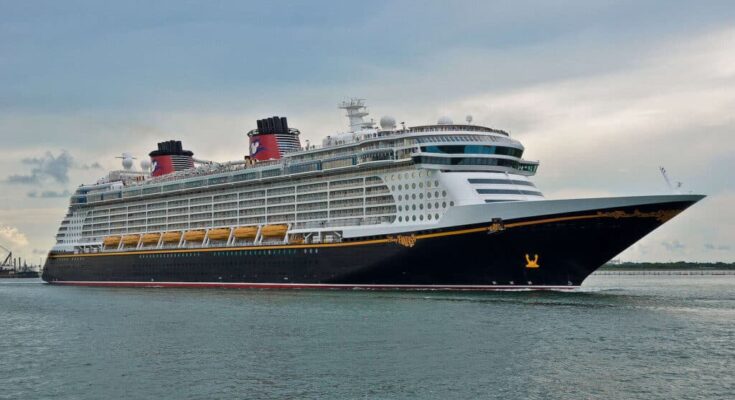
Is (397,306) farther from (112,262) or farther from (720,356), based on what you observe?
(112,262)

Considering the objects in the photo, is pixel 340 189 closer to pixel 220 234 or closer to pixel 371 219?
pixel 371 219

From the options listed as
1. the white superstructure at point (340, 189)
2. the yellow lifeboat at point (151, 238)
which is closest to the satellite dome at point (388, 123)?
the white superstructure at point (340, 189)

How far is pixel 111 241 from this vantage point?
87250 mm

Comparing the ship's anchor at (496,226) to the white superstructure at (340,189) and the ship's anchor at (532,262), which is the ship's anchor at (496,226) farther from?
the white superstructure at (340,189)

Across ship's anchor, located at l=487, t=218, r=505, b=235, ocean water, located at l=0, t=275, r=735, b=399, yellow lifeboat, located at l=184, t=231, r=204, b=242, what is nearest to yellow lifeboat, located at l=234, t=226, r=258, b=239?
yellow lifeboat, located at l=184, t=231, r=204, b=242

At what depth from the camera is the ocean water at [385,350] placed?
2492 cm

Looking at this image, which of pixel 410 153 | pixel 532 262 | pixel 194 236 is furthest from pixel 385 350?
pixel 194 236

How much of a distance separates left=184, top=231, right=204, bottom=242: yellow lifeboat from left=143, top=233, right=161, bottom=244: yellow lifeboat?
19.8 feet

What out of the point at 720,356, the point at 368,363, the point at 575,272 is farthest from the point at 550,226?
the point at 368,363

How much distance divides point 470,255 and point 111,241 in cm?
4876

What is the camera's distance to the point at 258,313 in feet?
147

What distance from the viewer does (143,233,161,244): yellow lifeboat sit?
267 ft

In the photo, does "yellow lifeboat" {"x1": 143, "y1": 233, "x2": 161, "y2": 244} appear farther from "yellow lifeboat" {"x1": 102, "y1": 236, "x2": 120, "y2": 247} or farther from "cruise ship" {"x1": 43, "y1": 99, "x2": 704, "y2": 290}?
"yellow lifeboat" {"x1": 102, "y1": 236, "x2": 120, "y2": 247}

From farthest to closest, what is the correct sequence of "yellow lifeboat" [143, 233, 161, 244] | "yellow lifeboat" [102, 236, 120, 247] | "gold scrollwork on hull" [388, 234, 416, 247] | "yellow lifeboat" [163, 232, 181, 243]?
"yellow lifeboat" [102, 236, 120, 247], "yellow lifeboat" [143, 233, 161, 244], "yellow lifeboat" [163, 232, 181, 243], "gold scrollwork on hull" [388, 234, 416, 247]
